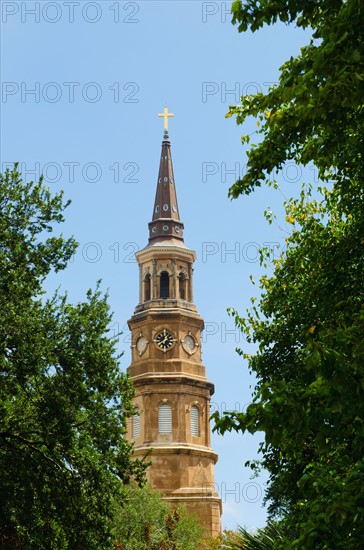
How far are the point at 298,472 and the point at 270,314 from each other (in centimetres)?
476

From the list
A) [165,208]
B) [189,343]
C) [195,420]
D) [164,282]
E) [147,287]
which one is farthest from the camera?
[165,208]

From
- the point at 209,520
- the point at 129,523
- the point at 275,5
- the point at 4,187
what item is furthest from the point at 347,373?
the point at 209,520

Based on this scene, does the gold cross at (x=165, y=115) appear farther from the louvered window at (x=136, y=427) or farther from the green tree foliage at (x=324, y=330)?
the green tree foliage at (x=324, y=330)

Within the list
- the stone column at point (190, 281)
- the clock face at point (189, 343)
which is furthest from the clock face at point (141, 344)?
the stone column at point (190, 281)

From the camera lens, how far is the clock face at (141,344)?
7569 cm

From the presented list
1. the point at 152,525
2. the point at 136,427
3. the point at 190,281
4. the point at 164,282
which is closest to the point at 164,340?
the point at 164,282

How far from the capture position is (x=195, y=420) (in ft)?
238

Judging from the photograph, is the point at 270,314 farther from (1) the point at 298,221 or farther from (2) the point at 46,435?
(2) the point at 46,435

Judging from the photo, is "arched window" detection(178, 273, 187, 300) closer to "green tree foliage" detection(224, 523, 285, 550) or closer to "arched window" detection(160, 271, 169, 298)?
"arched window" detection(160, 271, 169, 298)

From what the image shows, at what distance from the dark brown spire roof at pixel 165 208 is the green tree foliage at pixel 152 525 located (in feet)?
82.2

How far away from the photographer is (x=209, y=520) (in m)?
67.6

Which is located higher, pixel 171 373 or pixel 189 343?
pixel 189 343

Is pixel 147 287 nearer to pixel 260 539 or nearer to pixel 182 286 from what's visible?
pixel 182 286

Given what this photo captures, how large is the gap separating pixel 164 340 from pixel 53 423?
52.3 m
